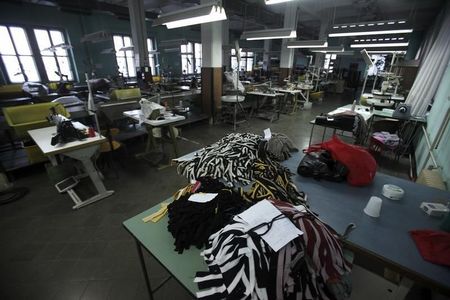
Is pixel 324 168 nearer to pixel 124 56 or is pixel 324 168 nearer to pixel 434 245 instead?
pixel 434 245

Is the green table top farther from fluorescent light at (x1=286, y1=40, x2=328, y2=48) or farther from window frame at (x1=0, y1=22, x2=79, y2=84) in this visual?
window frame at (x1=0, y1=22, x2=79, y2=84)

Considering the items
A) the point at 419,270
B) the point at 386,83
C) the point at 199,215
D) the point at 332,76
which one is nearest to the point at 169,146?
the point at 199,215

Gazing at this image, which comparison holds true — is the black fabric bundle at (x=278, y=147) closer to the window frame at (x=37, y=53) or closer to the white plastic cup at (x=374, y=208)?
the white plastic cup at (x=374, y=208)

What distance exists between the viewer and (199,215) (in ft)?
3.91

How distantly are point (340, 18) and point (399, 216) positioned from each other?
12264 mm

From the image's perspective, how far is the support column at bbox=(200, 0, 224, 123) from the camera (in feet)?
17.9

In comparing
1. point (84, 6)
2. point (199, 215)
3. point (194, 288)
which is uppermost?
point (84, 6)

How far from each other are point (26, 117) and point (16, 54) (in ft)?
26.2

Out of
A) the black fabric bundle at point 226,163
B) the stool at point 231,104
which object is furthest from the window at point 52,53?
the black fabric bundle at point 226,163

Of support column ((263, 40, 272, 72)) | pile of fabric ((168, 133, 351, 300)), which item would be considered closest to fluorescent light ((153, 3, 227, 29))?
pile of fabric ((168, 133, 351, 300))

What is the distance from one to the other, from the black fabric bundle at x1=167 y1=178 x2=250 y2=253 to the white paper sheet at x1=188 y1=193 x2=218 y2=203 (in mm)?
21

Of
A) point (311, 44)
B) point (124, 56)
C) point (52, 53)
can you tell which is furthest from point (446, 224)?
point (124, 56)

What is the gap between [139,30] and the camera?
596 cm

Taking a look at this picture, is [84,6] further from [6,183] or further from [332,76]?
[332,76]
